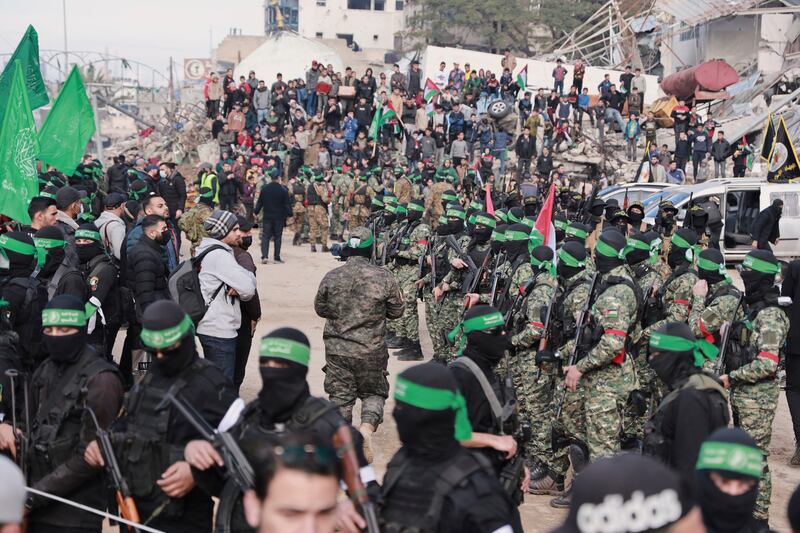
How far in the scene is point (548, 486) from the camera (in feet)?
25.6

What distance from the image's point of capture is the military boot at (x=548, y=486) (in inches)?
307

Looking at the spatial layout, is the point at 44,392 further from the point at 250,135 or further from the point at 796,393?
the point at 250,135

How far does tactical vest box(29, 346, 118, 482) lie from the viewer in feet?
15.3

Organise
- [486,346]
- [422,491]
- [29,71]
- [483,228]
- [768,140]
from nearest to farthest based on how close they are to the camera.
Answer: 1. [422,491]
2. [486,346]
3. [483,228]
4. [29,71]
5. [768,140]

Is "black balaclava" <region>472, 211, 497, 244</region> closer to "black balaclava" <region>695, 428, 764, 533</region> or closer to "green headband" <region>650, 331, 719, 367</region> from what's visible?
"green headband" <region>650, 331, 719, 367</region>

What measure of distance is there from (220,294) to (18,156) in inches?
107

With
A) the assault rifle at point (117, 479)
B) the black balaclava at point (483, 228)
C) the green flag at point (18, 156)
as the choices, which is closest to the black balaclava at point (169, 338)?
the assault rifle at point (117, 479)

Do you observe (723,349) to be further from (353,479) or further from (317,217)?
(317,217)

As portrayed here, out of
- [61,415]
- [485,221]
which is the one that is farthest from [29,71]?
[61,415]

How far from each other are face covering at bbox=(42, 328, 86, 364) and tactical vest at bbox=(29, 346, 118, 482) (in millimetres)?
35

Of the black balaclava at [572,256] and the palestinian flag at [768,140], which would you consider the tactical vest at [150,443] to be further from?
the palestinian flag at [768,140]

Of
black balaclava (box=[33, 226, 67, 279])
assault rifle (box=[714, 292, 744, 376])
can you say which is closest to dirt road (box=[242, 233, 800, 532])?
assault rifle (box=[714, 292, 744, 376])

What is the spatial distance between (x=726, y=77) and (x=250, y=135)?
635 inches

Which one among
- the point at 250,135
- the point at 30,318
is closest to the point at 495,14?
the point at 250,135
